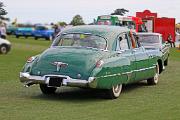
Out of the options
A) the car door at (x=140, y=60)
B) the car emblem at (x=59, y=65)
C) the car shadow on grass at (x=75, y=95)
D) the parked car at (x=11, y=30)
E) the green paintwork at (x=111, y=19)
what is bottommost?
the parked car at (x=11, y=30)

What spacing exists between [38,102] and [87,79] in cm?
108

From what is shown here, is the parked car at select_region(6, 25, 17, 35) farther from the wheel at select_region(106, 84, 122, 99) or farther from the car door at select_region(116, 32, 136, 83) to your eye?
the wheel at select_region(106, 84, 122, 99)

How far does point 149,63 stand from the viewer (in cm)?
1368

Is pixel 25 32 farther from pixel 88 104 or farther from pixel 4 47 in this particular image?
pixel 88 104

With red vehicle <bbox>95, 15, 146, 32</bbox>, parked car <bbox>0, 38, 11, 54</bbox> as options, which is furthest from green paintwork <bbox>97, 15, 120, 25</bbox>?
parked car <bbox>0, 38, 11, 54</bbox>

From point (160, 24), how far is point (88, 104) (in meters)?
37.7

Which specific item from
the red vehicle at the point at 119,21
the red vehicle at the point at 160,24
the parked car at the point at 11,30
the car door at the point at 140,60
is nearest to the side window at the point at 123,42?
the car door at the point at 140,60

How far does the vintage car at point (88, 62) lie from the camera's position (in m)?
10.7

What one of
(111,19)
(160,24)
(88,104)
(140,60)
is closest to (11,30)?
(160,24)

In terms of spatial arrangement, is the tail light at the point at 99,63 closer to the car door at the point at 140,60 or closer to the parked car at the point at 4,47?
the car door at the point at 140,60

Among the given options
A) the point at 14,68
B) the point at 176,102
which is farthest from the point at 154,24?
the point at 176,102

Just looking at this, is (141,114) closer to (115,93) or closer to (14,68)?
(115,93)

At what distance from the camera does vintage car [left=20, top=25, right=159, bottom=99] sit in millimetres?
10742

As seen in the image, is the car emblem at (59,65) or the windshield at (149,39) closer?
the car emblem at (59,65)
